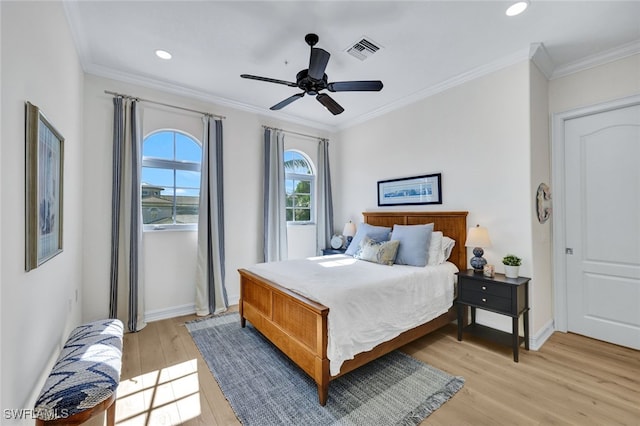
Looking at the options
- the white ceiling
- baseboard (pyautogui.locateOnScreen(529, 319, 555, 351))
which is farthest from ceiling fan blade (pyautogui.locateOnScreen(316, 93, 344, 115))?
baseboard (pyautogui.locateOnScreen(529, 319, 555, 351))

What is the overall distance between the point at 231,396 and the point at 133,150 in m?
2.82

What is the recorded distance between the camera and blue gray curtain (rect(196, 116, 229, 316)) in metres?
3.60

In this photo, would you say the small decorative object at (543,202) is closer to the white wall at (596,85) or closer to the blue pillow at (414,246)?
the white wall at (596,85)

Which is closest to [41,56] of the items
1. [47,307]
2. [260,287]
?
[47,307]

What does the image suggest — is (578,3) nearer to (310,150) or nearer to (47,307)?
(310,150)

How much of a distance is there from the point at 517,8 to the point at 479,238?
6.60ft

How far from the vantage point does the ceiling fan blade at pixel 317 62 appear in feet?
6.85

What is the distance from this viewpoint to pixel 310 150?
192 inches

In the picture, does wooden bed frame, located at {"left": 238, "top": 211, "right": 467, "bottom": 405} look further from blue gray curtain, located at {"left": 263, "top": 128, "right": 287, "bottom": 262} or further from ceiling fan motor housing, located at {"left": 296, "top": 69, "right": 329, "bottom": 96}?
ceiling fan motor housing, located at {"left": 296, "top": 69, "right": 329, "bottom": 96}

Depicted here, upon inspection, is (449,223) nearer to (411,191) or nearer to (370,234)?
(411,191)

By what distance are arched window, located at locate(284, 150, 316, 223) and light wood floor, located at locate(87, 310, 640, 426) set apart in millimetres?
2555

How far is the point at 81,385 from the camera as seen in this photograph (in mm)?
1333

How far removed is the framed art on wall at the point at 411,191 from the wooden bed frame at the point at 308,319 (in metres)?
0.22

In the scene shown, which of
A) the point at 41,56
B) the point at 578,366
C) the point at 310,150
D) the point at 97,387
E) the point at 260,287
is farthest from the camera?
the point at 310,150
